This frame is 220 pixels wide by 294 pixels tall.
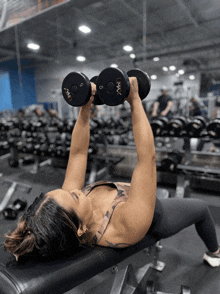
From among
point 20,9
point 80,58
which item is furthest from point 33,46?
point 20,9

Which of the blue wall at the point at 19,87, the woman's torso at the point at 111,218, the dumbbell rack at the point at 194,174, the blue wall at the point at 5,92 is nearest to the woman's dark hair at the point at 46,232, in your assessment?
the woman's torso at the point at 111,218

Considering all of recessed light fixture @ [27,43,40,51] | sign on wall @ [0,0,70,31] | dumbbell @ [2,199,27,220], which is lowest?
dumbbell @ [2,199,27,220]

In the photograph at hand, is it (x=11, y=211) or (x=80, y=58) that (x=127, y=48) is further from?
(x=11, y=211)

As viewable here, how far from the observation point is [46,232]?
781 millimetres

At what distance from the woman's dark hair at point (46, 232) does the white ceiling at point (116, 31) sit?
141 inches

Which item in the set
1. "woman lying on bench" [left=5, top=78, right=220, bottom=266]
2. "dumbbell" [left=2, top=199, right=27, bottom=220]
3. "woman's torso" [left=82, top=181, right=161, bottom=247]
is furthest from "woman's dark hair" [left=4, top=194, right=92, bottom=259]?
"dumbbell" [left=2, top=199, right=27, bottom=220]

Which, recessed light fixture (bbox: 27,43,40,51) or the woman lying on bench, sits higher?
recessed light fixture (bbox: 27,43,40,51)

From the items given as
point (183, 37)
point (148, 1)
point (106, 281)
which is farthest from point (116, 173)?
point (183, 37)

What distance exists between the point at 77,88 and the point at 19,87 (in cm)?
506

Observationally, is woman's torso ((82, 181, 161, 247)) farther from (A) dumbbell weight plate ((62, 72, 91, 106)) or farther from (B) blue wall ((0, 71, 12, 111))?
(B) blue wall ((0, 71, 12, 111))

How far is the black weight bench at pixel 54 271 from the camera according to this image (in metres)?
0.72

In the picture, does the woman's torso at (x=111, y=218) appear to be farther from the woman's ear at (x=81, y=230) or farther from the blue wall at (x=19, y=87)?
the blue wall at (x=19, y=87)

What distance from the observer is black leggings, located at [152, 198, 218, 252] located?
110 centimetres

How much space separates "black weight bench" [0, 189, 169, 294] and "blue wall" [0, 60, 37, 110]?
4.94 m
